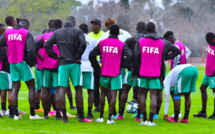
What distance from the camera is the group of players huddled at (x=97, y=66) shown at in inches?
404

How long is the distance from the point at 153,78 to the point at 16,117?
3360 mm

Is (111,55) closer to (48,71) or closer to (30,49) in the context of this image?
(48,71)

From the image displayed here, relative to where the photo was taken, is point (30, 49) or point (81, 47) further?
point (30, 49)

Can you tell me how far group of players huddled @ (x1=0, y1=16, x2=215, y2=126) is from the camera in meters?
10.3

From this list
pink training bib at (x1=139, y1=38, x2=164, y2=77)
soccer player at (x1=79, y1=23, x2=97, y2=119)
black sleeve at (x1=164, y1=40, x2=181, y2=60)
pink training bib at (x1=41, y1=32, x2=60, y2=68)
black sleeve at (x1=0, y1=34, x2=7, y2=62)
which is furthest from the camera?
soccer player at (x1=79, y1=23, x2=97, y2=119)

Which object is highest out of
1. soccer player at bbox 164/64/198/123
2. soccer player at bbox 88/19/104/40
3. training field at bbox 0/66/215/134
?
soccer player at bbox 88/19/104/40

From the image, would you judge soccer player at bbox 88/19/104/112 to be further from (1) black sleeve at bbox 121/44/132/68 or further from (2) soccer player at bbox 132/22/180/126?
(2) soccer player at bbox 132/22/180/126

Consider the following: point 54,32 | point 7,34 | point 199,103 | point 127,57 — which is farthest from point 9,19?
point 199,103

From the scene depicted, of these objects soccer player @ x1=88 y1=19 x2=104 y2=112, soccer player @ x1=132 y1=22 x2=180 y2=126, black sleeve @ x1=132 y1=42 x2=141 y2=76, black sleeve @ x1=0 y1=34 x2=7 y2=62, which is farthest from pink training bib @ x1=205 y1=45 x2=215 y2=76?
black sleeve @ x1=0 y1=34 x2=7 y2=62

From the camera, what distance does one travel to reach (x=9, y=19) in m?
11.5

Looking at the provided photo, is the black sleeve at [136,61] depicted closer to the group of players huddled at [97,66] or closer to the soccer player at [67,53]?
the group of players huddled at [97,66]

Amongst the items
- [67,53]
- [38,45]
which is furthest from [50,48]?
[38,45]

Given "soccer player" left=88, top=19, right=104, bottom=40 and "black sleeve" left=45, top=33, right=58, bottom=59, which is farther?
"soccer player" left=88, top=19, right=104, bottom=40

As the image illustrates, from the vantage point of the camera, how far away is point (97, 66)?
10.7 m
